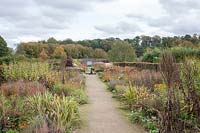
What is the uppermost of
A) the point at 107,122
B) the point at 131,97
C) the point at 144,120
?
the point at 131,97

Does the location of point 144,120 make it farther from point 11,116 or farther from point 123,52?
point 123,52

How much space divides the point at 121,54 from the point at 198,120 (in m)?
49.2

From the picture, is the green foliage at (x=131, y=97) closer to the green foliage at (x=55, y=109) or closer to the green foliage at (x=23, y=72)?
the green foliage at (x=55, y=109)

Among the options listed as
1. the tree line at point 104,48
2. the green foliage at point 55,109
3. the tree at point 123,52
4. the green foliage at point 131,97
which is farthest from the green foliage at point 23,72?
the tree at point 123,52

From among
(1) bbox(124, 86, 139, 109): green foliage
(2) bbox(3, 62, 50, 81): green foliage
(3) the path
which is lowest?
Result: (3) the path

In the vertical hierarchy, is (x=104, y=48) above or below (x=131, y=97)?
above

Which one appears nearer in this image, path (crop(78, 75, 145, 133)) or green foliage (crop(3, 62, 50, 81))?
path (crop(78, 75, 145, 133))

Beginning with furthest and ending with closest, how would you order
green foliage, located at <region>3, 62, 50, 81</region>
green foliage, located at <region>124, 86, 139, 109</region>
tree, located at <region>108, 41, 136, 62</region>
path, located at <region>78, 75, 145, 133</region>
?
tree, located at <region>108, 41, 136, 62</region> → green foliage, located at <region>3, 62, 50, 81</region> → green foliage, located at <region>124, 86, 139, 109</region> → path, located at <region>78, 75, 145, 133</region>

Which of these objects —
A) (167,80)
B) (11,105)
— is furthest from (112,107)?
(167,80)

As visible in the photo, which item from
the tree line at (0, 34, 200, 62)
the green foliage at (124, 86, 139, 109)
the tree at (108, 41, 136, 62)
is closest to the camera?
the green foliage at (124, 86, 139, 109)

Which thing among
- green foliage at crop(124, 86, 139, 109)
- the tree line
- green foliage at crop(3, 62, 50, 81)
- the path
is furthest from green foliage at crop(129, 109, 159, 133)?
the tree line

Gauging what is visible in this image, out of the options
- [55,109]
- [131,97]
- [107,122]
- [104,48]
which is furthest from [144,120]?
[104,48]

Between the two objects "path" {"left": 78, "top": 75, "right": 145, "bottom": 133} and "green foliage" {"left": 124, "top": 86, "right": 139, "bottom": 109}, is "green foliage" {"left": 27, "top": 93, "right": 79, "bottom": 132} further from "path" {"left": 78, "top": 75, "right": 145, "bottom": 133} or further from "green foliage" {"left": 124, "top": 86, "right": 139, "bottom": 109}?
"green foliage" {"left": 124, "top": 86, "right": 139, "bottom": 109}

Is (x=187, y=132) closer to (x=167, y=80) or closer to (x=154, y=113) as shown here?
(x=167, y=80)
